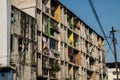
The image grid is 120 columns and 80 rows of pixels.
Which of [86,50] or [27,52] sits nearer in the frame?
[27,52]

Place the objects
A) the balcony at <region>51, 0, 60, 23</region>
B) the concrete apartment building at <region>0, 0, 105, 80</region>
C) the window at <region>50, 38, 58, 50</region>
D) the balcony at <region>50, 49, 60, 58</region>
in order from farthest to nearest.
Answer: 1. the balcony at <region>51, 0, 60, 23</region>
2. the window at <region>50, 38, 58, 50</region>
3. the balcony at <region>50, 49, 60, 58</region>
4. the concrete apartment building at <region>0, 0, 105, 80</region>

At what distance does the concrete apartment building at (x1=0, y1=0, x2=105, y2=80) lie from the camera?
35.9m

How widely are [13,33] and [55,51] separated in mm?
12243

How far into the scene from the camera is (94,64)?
66.3 metres

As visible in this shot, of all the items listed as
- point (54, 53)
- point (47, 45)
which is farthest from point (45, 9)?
point (54, 53)

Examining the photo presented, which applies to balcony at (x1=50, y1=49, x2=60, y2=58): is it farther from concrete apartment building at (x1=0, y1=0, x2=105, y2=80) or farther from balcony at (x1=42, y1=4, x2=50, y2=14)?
balcony at (x1=42, y1=4, x2=50, y2=14)

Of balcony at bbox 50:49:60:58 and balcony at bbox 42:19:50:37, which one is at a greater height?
balcony at bbox 42:19:50:37

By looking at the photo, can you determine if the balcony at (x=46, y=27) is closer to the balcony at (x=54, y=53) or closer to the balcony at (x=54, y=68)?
the balcony at (x=54, y=53)

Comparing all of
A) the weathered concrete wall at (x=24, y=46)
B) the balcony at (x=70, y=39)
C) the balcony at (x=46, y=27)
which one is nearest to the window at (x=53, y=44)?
the balcony at (x=46, y=27)

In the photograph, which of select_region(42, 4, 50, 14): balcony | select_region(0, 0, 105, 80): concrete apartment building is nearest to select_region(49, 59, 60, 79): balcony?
select_region(0, 0, 105, 80): concrete apartment building

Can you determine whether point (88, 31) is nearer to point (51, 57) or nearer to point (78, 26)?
point (78, 26)

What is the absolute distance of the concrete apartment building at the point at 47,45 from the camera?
118 feet

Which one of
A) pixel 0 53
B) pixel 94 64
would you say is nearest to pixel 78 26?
pixel 94 64

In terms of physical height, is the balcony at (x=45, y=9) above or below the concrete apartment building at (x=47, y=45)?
above
